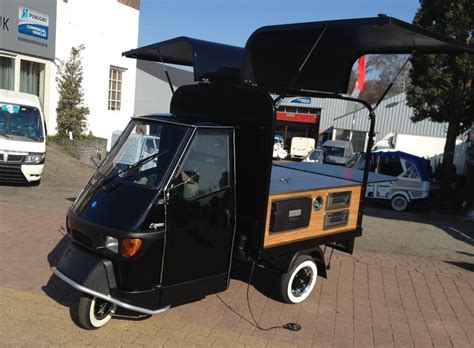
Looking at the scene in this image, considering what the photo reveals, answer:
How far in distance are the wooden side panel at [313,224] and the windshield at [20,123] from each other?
324 inches

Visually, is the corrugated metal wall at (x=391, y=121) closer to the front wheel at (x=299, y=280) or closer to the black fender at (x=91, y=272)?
the front wheel at (x=299, y=280)

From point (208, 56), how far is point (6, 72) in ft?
39.0

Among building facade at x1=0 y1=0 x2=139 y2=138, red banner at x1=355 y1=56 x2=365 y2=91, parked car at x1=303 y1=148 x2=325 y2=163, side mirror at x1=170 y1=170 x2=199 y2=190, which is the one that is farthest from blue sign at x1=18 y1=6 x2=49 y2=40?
parked car at x1=303 y1=148 x2=325 y2=163

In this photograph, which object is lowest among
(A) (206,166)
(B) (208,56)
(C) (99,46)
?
(A) (206,166)

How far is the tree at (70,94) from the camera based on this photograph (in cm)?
1694

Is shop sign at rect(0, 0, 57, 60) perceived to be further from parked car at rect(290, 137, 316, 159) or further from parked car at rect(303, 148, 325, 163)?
parked car at rect(290, 137, 316, 159)

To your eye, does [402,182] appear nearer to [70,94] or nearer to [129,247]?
[70,94]

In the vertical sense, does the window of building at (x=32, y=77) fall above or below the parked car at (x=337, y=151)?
above

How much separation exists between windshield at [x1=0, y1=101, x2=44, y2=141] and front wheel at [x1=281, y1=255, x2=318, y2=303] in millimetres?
8114

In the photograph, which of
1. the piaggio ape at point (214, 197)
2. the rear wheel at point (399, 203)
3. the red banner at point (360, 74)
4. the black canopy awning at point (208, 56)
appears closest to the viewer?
the piaggio ape at point (214, 197)

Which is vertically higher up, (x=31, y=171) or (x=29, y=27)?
(x=29, y=27)

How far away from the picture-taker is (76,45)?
17.4m

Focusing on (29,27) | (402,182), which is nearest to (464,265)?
(402,182)

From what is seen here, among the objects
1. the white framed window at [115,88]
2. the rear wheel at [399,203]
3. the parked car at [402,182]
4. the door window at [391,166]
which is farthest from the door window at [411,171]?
the white framed window at [115,88]
